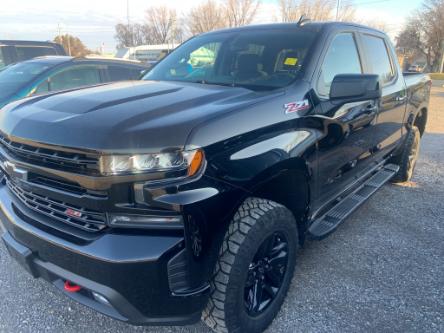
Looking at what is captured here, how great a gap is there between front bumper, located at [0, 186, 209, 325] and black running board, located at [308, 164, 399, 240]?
4.06 feet

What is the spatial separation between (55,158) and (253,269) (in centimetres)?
124

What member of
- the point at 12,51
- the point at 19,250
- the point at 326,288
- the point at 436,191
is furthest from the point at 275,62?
the point at 12,51

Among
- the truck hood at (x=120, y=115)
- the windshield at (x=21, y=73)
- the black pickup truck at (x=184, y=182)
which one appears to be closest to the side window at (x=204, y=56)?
the black pickup truck at (x=184, y=182)

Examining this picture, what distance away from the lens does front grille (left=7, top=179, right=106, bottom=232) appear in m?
1.75

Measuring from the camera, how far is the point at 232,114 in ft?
6.28

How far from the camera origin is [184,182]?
1.66 metres

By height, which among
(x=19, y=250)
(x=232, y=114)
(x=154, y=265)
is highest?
(x=232, y=114)

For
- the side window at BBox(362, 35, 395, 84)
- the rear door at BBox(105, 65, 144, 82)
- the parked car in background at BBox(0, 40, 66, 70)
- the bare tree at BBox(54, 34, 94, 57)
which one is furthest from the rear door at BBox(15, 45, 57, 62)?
the bare tree at BBox(54, 34, 94, 57)

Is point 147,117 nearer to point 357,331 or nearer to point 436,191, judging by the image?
point 357,331

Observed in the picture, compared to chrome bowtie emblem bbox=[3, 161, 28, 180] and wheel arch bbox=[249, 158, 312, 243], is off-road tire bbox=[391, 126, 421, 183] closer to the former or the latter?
wheel arch bbox=[249, 158, 312, 243]

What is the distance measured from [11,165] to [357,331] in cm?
227

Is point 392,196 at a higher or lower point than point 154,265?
lower

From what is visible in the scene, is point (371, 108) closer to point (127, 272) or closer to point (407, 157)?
point (407, 157)

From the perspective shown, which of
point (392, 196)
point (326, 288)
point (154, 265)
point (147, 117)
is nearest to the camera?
point (154, 265)
